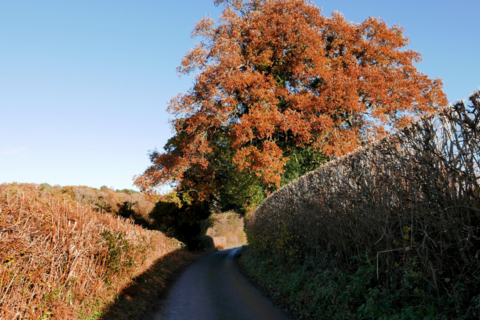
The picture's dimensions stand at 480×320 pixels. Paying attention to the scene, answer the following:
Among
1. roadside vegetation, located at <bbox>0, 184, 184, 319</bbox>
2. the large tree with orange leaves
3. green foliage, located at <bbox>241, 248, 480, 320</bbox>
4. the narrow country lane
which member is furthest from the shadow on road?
the large tree with orange leaves

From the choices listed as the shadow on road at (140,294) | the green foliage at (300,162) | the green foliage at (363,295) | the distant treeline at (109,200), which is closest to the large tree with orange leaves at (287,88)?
the green foliage at (300,162)

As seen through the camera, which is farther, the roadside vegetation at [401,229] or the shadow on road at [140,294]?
the shadow on road at [140,294]

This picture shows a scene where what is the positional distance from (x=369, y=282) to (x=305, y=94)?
49.7ft

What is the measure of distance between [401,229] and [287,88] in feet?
55.1

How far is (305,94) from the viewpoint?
1936cm

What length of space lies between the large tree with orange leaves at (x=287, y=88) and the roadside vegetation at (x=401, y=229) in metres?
10.1

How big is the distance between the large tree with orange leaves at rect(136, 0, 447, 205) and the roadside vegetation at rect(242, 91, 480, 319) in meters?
10.1

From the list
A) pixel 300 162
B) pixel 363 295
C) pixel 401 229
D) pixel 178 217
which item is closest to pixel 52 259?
pixel 363 295

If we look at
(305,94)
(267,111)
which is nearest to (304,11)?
(305,94)

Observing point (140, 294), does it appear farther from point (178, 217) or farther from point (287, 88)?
point (178, 217)

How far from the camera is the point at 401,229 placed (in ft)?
16.2

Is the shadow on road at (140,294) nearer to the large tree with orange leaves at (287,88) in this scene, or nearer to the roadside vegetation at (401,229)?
the roadside vegetation at (401,229)

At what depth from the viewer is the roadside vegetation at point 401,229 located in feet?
13.1

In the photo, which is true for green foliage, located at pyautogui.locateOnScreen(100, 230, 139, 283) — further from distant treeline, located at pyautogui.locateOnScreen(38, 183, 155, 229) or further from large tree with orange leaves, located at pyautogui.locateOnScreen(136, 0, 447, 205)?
distant treeline, located at pyautogui.locateOnScreen(38, 183, 155, 229)
